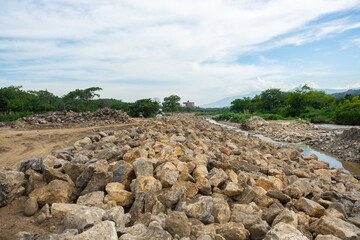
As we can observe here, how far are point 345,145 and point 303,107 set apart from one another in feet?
93.8

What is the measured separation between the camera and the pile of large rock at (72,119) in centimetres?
1512

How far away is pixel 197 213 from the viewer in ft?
7.89

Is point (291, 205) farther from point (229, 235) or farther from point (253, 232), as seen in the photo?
point (229, 235)

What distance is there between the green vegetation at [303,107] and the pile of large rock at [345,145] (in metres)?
15.0

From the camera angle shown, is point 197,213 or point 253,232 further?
point 197,213

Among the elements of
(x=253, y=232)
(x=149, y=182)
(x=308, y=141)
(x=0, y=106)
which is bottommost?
(x=308, y=141)

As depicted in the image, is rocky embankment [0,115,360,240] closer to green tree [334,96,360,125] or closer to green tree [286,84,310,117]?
green tree [334,96,360,125]

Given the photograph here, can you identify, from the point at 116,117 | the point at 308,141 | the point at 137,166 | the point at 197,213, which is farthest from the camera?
the point at 116,117

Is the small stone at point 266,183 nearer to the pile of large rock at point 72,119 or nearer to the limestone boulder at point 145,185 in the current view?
the limestone boulder at point 145,185

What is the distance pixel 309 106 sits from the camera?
36281 mm

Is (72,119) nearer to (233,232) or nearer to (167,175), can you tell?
(167,175)

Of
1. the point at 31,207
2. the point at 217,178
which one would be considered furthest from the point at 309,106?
the point at 31,207

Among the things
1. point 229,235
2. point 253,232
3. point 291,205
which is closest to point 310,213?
point 291,205

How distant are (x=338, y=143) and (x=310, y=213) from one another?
10.7 metres
